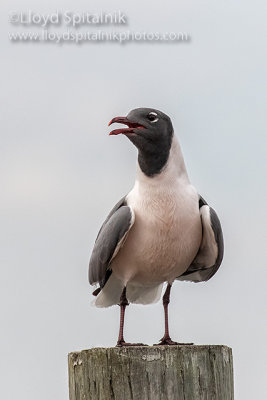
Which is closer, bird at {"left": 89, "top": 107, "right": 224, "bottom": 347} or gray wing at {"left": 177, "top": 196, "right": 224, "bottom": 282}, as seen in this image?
bird at {"left": 89, "top": 107, "right": 224, "bottom": 347}

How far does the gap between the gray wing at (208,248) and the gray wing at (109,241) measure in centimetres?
81

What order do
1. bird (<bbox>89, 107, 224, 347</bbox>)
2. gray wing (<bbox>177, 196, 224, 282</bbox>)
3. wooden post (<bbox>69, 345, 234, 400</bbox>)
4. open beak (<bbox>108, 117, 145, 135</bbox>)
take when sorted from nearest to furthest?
1. wooden post (<bbox>69, 345, 234, 400</bbox>)
2. open beak (<bbox>108, 117, 145, 135</bbox>)
3. bird (<bbox>89, 107, 224, 347</bbox>)
4. gray wing (<bbox>177, 196, 224, 282</bbox>)

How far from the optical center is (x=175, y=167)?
9117 mm

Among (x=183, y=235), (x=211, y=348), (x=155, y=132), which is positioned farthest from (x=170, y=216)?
(x=211, y=348)

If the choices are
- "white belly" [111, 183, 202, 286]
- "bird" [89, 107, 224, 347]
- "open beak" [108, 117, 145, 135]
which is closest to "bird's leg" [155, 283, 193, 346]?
"bird" [89, 107, 224, 347]

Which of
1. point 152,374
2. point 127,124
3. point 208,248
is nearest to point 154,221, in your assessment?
point 208,248

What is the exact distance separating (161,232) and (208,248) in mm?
705

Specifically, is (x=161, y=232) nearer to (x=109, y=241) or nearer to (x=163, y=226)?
(x=163, y=226)

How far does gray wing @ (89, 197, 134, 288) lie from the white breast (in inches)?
5.5

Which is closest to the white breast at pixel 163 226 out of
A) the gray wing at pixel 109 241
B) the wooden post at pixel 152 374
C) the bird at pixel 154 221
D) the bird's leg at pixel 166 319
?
the bird at pixel 154 221

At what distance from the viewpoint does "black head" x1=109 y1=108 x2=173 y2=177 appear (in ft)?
29.1

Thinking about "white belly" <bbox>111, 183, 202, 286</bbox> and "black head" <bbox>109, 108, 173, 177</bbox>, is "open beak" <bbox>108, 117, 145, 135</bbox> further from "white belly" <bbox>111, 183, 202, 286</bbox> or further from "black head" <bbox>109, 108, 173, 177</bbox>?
"white belly" <bbox>111, 183, 202, 286</bbox>

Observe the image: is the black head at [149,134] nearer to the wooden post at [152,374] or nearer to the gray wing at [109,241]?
the gray wing at [109,241]

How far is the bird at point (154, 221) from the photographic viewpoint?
29.3 ft
